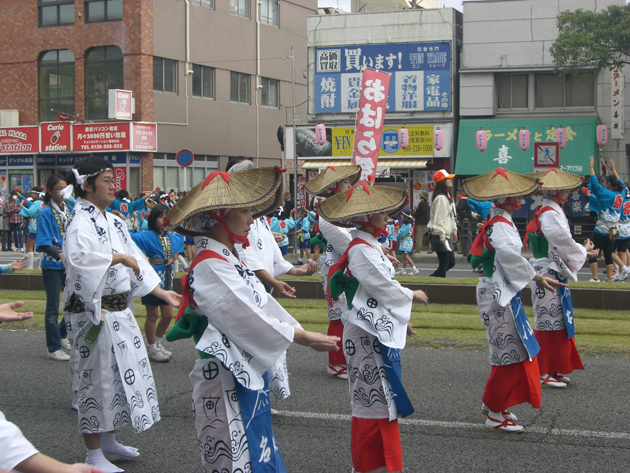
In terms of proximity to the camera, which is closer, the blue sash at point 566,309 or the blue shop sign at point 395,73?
the blue sash at point 566,309

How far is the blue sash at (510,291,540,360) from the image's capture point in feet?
16.5

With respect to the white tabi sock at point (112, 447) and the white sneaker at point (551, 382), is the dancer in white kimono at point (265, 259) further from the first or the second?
the white sneaker at point (551, 382)

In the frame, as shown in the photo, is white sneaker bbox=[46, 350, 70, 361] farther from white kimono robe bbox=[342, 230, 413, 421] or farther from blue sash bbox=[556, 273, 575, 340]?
blue sash bbox=[556, 273, 575, 340]

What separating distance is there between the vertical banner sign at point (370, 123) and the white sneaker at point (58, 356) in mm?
5274

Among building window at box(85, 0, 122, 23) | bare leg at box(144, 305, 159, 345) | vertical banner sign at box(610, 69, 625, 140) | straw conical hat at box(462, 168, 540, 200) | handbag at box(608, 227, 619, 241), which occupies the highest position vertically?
building window at box(85, 0, 122, 23)

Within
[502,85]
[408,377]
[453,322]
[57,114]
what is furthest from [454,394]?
[57,114]

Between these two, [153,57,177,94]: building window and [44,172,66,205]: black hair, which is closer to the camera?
[44,172,66,205]: black hair

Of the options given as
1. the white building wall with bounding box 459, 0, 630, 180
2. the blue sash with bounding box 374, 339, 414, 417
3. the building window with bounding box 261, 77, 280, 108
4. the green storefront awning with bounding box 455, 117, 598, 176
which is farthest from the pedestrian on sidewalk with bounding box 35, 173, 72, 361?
the building window with bounding box 261, 77, 280, 108

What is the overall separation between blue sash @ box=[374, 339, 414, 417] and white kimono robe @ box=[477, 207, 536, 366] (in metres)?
1.31

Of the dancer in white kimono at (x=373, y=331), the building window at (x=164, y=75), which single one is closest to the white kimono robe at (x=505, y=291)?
the dancer in white kimono at (x=373, y=331)

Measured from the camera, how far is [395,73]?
80.2 feet

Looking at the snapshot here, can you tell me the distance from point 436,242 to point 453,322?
3.68 meters

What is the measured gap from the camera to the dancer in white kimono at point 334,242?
6.33m

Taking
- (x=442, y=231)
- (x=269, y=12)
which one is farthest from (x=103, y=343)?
(x=269, y=12)
